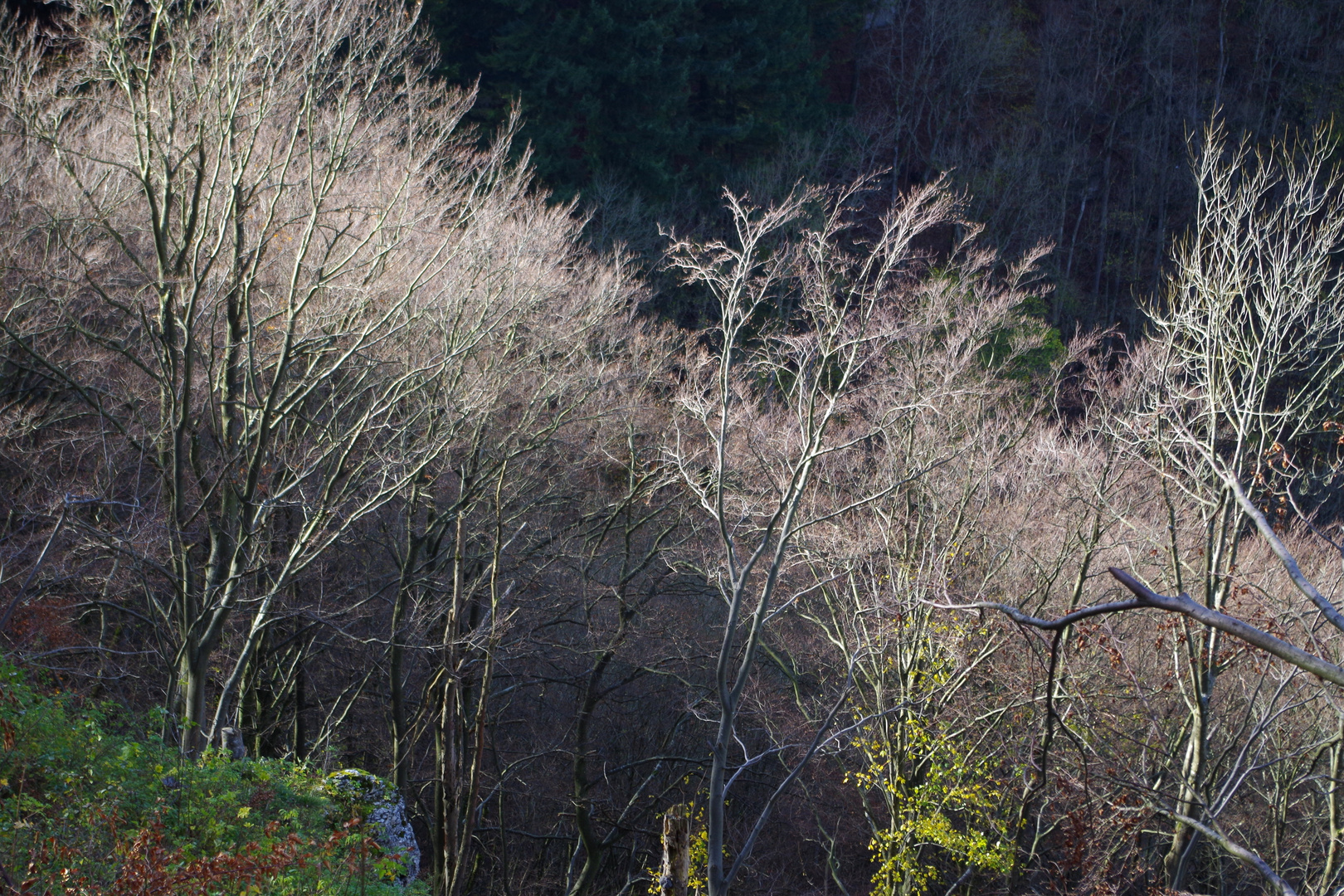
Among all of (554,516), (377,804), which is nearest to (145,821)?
(377,804)

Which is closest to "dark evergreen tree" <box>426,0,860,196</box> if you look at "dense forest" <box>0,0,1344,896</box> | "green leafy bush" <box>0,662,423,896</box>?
"dense forest" <box>0,0,1344,896</box>

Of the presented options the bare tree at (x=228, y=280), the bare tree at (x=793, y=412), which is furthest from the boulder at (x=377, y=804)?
the bare tree at (x=793, y=412)

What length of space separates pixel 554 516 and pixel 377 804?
7721mm

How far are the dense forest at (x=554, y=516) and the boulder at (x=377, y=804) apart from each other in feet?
0.48

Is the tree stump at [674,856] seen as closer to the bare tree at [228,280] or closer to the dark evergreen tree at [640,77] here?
the bare tree at [228,280]

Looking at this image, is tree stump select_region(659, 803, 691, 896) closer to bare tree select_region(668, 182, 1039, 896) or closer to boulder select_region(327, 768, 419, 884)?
boulder select_region(327, 768, 419, 884)

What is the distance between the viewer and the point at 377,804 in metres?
10.1

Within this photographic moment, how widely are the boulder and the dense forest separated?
5.8 inches

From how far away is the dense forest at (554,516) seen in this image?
9.83 m

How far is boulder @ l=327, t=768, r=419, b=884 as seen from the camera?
9.20 m

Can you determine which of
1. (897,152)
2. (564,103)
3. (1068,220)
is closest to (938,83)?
(897,152)

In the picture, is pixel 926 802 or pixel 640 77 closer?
pixel 926 802

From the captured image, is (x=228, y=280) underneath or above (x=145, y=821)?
above

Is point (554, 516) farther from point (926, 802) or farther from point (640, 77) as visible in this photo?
point (640, 77)
